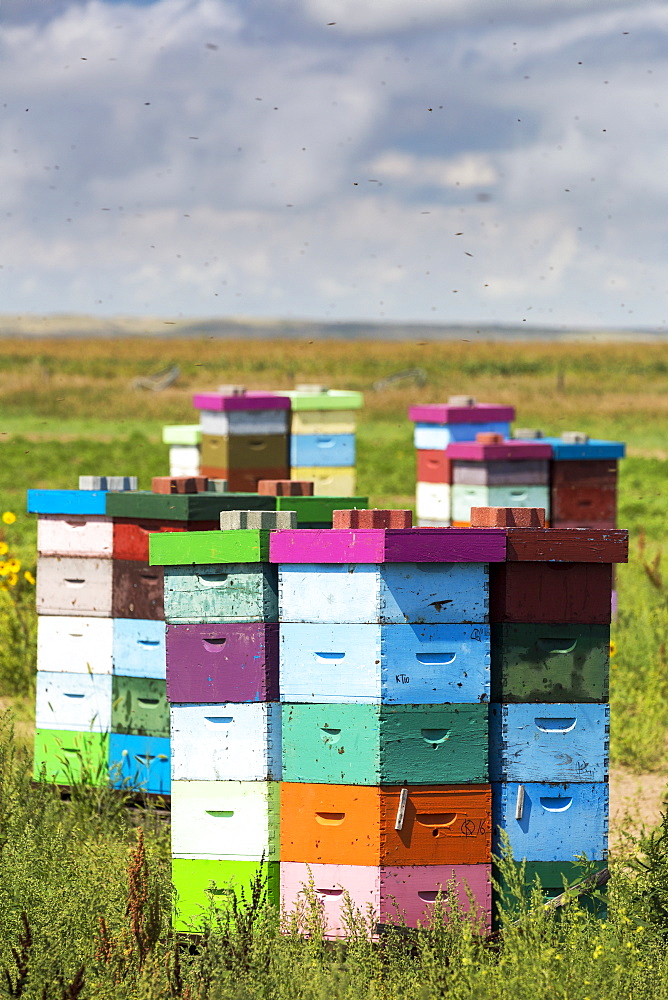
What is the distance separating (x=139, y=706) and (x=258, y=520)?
1.97 meters

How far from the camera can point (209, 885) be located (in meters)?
4.99

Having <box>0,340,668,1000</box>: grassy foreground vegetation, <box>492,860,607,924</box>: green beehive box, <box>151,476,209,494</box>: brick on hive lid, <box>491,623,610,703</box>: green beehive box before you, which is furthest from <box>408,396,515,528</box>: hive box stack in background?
<box>492,860,607,924</box>: green beehive box

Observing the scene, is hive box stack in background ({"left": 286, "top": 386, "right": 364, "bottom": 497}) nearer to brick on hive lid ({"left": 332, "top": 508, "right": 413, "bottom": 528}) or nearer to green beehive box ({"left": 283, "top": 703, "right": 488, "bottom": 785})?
brick on hive lid ({"left": 332, "top": 508, "right": 413, "bottom": 528})

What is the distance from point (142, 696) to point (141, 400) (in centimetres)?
4076

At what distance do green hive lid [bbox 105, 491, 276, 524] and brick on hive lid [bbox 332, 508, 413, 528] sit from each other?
115cm

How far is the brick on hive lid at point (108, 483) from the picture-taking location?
7008 mm

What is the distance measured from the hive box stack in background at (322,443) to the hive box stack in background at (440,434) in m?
0.69

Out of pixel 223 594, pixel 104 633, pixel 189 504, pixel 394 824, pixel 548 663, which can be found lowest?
pixel 394 824

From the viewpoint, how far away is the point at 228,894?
16.2 ft

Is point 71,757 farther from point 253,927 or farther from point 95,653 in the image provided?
point 253,927

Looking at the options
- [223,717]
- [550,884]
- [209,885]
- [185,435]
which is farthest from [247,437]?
[550,884]

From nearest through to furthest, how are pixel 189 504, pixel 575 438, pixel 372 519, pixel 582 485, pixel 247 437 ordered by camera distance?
pixel 372 519 → pixel 189 504 → pixel 582 485 → pixel 575 438 → pixel 247 437

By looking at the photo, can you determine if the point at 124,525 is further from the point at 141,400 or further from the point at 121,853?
the point at 141,400

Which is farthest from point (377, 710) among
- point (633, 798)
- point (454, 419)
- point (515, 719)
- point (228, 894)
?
point (454, 419)
